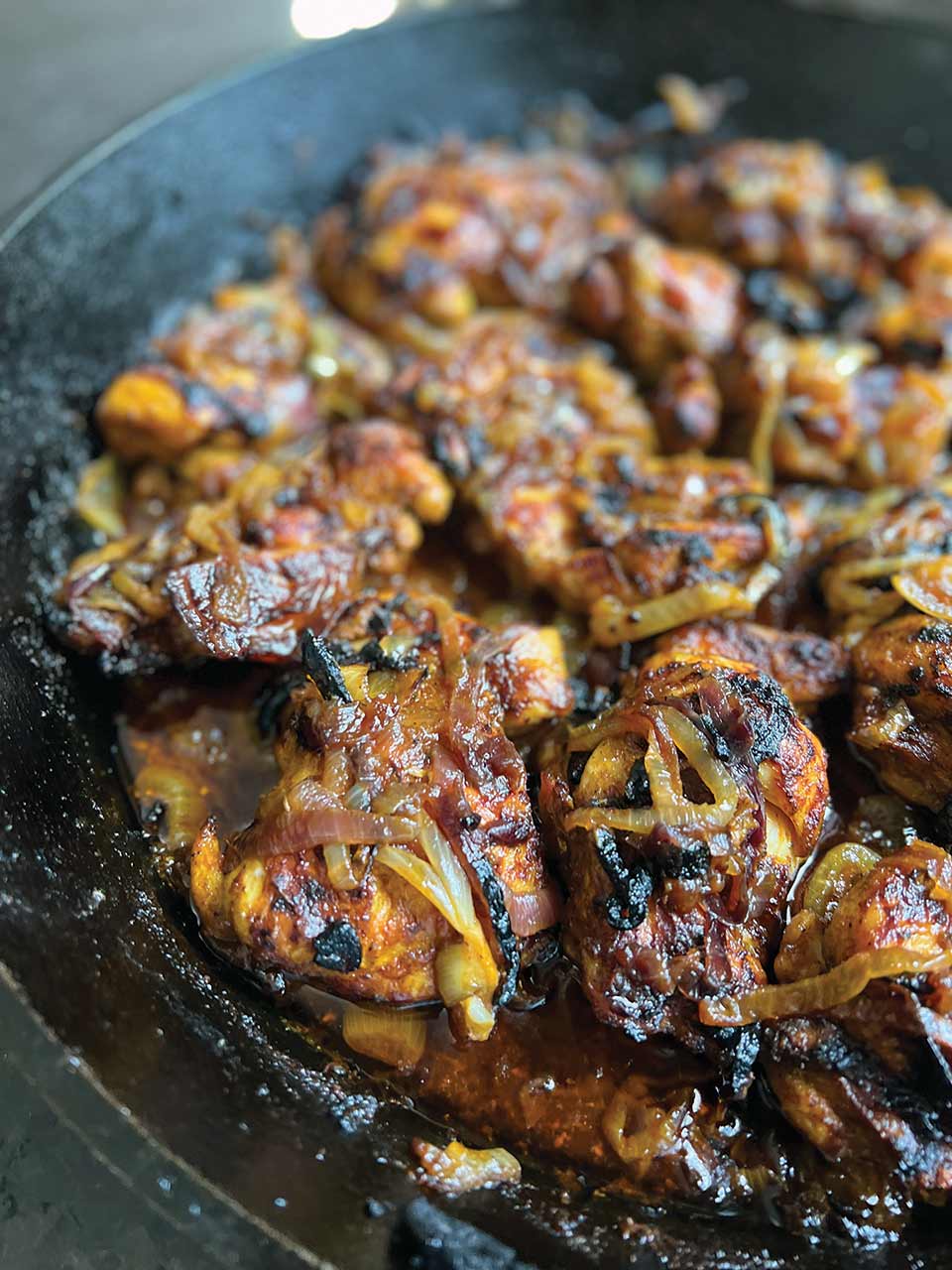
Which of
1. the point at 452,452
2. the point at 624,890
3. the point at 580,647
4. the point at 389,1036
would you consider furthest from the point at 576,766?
the point at 452,452

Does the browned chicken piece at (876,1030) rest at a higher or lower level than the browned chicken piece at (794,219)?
lower

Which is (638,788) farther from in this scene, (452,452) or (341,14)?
(341,14)

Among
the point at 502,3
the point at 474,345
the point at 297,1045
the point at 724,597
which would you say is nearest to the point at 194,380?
the point at 474,345

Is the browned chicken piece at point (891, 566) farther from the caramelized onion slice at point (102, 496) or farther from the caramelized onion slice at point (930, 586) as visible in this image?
the caramelized onion slice at point (102, 496)

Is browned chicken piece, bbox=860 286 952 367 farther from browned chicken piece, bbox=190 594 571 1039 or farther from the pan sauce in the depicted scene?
browned chicken piece, bbox=190 594 571 1039

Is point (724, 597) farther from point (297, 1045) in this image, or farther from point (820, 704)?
point (297, 1045)

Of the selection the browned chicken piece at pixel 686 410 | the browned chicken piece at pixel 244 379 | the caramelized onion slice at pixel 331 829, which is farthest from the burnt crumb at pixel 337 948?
the browned chicken piece at pixel 686 410

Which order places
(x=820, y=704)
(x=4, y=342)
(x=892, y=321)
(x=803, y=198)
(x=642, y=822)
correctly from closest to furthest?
(x=642, y=822) < (x=820, y=704) < (x=4, y=342) < (x=892, y=321) < (x=803, y=198)
